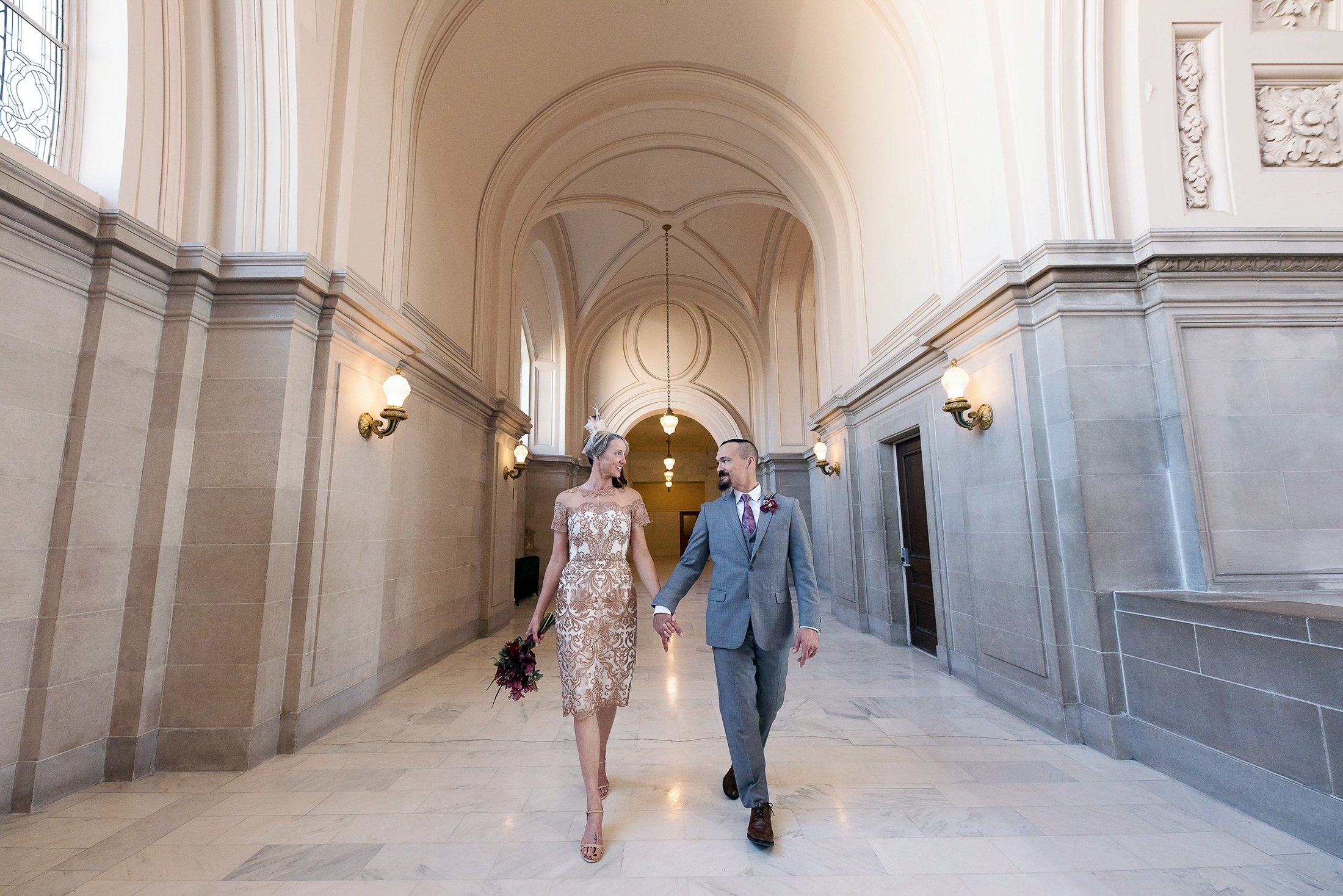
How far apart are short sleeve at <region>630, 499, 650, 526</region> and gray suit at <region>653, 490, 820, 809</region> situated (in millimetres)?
293

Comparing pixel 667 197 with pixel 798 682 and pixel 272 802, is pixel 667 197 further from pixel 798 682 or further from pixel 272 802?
pixel 272 802

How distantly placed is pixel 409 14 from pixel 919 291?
5431mm

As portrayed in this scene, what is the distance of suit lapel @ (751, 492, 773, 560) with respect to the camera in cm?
264

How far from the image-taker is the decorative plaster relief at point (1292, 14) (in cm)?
408

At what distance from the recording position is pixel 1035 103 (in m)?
4.20

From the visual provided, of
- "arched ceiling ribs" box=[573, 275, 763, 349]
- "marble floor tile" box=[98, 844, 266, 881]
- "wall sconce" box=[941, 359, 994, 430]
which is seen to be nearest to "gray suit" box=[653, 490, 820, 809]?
"marble floor tile" box=[98, 844, 266, 881]

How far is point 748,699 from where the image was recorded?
2600mm

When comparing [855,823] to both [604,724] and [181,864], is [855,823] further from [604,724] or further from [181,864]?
[181,864]

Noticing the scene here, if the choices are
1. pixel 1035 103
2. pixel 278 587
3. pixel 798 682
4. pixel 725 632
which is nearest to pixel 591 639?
pixel 725 632

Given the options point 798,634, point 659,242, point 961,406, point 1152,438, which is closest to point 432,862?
point 798,634

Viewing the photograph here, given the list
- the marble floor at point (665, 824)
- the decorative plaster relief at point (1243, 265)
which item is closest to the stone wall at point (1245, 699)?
the marble floor at point (665, 824)

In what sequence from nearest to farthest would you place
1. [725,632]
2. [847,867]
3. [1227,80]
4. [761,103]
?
[847,867] → [725,632] → [1227,80] → [761,103]

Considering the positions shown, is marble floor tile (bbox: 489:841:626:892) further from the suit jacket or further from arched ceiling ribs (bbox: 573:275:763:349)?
arched ceiling ribs (bbox: 573:275:763:349)

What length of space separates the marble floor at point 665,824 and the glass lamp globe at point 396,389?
7.81 ft
